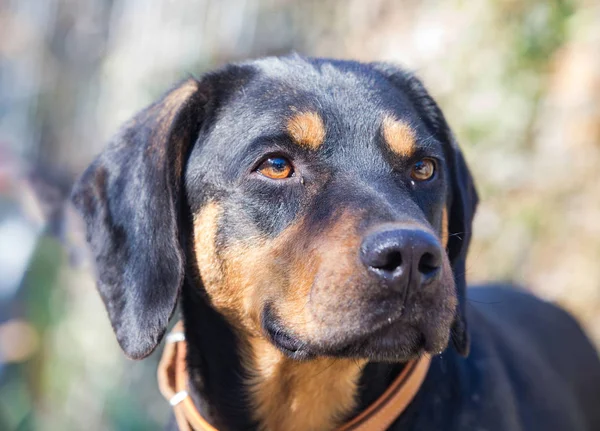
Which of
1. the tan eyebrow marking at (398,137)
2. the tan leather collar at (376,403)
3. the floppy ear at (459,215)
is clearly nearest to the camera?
the tan leather collar at (376,403)

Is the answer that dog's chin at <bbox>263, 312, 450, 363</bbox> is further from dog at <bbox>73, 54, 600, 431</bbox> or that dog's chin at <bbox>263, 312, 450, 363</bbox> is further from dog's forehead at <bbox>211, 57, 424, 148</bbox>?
dog's forehead at <bbox>211, 57, 424, 148</bbox>

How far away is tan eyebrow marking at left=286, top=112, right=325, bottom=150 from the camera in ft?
9.24

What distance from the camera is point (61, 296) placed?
5.07 metres

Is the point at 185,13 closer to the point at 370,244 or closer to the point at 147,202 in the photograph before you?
the point at 147,202

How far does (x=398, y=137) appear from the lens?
2.93 meters

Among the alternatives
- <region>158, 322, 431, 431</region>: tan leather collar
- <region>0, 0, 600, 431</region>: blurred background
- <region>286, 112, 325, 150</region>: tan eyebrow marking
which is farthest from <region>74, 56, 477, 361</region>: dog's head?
<region>0, 0, 600, 431</region>: blurred background

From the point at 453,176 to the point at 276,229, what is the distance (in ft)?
3.19

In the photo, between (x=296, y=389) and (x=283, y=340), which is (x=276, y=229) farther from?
(x=296, y=389)

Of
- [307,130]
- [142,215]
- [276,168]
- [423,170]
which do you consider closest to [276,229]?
[276,168]

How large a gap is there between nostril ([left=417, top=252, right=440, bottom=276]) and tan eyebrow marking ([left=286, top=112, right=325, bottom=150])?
69 centimetres

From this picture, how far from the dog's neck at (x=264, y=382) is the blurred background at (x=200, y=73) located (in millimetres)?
2083

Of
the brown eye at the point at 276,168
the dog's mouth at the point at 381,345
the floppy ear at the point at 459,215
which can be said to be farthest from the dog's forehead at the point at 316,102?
the dog's mouth at the point at 381,345

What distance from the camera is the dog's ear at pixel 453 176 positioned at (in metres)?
3.28

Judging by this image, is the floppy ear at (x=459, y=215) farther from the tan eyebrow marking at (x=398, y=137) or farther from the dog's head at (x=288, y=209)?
the tan eyebrow marking at (x=398, y=137)
